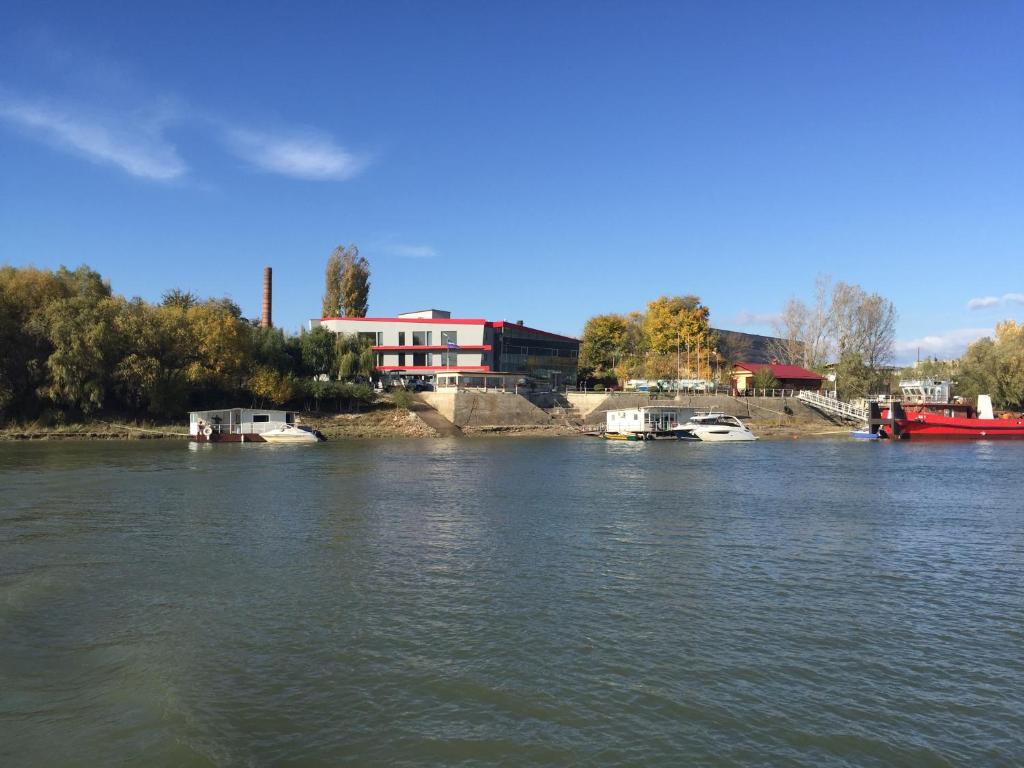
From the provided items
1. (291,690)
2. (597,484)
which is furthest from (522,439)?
(291,690)

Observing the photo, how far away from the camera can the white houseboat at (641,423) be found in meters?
65.4

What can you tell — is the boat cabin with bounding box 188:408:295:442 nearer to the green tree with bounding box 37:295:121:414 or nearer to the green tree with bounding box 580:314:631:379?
the green tree with bounding box 37:295:121:414

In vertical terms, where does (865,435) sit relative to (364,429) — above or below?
below

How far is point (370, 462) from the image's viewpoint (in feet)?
143

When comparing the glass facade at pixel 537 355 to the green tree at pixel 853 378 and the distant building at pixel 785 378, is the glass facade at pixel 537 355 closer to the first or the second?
the distant building at pixel 785 378

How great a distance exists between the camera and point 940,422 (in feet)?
222

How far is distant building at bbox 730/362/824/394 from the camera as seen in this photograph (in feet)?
278

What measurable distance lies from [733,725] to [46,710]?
9.24 meters

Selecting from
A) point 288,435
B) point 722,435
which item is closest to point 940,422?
point 722,435

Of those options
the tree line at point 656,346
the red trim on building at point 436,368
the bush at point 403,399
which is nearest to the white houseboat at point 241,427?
the bush at point 403,399

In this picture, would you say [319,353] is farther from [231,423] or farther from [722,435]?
[722,435]

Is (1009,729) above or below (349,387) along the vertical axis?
below

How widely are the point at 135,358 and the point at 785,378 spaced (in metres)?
66.5

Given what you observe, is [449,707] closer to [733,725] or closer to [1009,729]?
[733,725]
